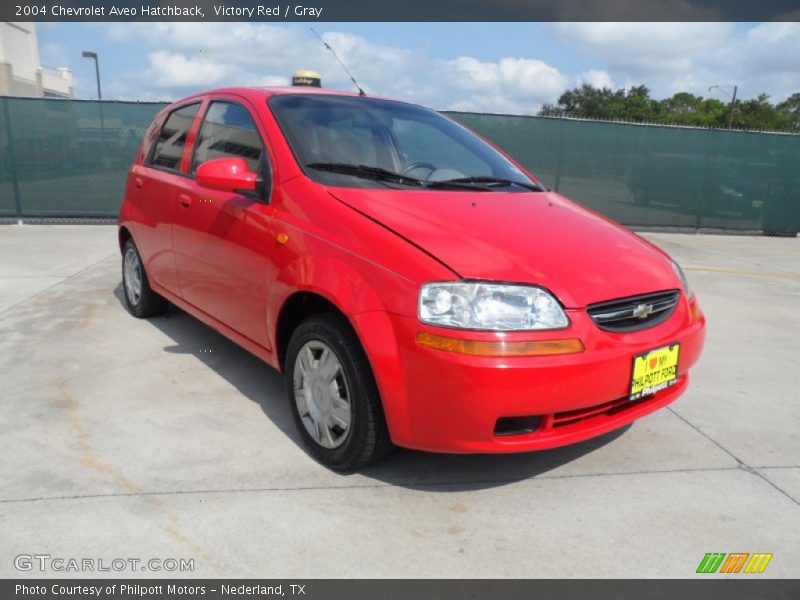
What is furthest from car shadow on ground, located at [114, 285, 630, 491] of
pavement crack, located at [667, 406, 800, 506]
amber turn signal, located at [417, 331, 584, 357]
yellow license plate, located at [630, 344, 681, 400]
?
amber turn signal, located at [417, 331, 584, 357]

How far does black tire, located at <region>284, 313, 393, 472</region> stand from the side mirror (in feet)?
2.43

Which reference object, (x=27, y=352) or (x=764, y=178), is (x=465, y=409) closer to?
(x=27, y=352)

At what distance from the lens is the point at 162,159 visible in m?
4.27

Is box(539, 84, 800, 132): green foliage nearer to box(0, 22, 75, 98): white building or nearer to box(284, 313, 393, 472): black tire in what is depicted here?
box(0, 22, 75, 98): white building

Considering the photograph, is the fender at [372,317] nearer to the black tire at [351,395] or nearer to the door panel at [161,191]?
the black tire at [351,395]

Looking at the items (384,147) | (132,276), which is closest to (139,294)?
(132,276)

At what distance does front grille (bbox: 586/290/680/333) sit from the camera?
2.38 meters

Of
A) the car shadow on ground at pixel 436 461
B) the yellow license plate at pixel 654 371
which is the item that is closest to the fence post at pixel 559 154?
the car shadow on ground at pixel 436 461

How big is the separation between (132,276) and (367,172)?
2.74 meters

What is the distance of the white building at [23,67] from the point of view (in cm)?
4019

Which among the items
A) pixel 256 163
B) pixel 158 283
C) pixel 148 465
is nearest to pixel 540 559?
pixel 148 465

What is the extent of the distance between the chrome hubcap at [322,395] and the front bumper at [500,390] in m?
0.31

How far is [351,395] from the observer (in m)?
2.48
